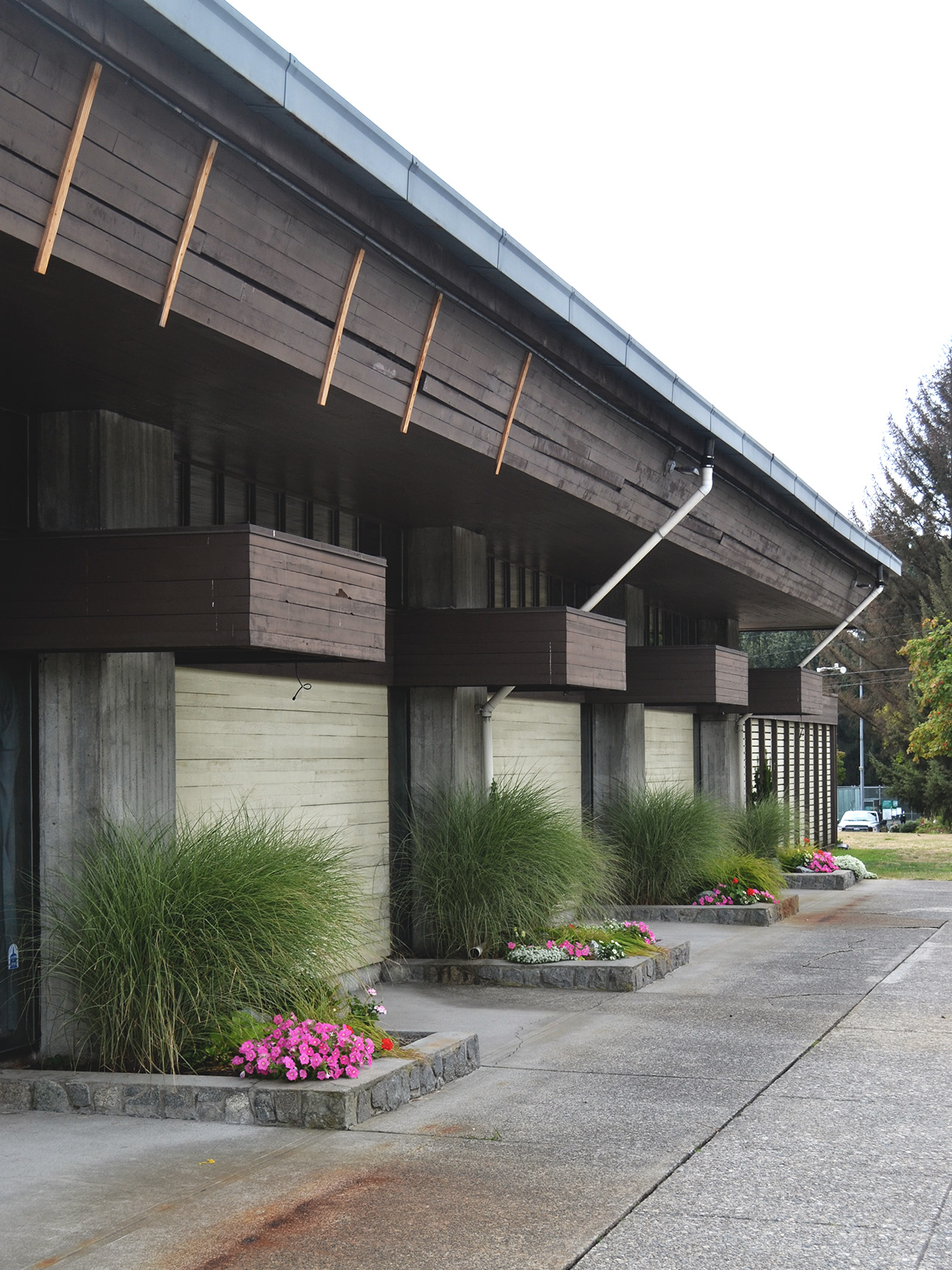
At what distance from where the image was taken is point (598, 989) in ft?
37.0

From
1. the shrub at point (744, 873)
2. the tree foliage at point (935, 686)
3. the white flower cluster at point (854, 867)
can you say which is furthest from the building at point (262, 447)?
the tree foliage at point (935, 686)

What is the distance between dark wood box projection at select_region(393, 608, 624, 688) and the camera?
462 inches

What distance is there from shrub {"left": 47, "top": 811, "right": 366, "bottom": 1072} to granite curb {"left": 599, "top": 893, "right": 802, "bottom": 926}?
27.5 ft

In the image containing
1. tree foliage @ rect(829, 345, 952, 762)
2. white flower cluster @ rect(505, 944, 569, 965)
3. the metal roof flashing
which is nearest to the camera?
the metal roof flashing

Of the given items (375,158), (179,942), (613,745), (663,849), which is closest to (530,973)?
(179,942)

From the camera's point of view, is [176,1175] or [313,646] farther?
[313,646]

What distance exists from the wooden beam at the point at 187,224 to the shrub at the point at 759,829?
14.3 metres

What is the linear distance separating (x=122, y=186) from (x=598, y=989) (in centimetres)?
748

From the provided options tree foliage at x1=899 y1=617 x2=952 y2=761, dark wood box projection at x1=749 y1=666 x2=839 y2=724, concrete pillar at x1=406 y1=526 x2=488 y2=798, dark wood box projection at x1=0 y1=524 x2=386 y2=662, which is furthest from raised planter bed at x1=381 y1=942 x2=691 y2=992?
tree foliage at x1=899 y1=617 x2=952 y2=761

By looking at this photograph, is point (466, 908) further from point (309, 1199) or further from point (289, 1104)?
point (309, 1199)

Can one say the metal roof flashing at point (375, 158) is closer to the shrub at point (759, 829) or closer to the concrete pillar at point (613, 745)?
the concrete pillar at point (613, 745)

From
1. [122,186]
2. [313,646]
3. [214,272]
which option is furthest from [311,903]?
[122,186]

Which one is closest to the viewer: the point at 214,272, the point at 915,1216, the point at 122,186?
the point at 915,1216

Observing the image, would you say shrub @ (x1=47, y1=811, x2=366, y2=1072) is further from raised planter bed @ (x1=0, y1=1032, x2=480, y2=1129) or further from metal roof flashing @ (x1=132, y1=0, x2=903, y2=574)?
metal roof flashing @ (x1=132, y1=0, x2=903, y2=574)
